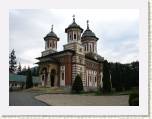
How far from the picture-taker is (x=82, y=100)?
5641 millimetres

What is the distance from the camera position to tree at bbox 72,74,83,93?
5812 mm

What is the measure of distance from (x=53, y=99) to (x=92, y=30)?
58.1 inches

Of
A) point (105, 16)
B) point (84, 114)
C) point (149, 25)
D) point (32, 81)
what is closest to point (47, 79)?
point (32, 81)

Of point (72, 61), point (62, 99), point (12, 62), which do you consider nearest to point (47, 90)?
point (62, 99)

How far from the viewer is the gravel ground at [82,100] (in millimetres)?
5508

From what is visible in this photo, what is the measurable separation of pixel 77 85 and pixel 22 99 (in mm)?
1047

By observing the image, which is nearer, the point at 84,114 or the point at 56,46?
the point at 84,114

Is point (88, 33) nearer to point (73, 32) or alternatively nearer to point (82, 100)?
point (73, 32)

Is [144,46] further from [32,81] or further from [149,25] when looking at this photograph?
[32,81]

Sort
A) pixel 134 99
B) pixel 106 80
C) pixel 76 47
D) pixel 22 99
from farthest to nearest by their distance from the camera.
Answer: pixel 76 47
pixel 106 80
pixel 22 99
pixel 134 99

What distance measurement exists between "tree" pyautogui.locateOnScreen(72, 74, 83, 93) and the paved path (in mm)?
672

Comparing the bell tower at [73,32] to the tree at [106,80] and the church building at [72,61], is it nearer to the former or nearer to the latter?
the church building at [72,61]

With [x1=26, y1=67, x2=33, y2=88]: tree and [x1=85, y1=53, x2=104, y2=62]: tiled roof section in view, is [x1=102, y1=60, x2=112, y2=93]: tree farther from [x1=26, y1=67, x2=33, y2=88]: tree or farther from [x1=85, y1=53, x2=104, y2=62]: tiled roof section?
[x1=26, y1=67, x2=33, y2=88]: tree

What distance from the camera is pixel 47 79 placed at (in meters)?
6.23
